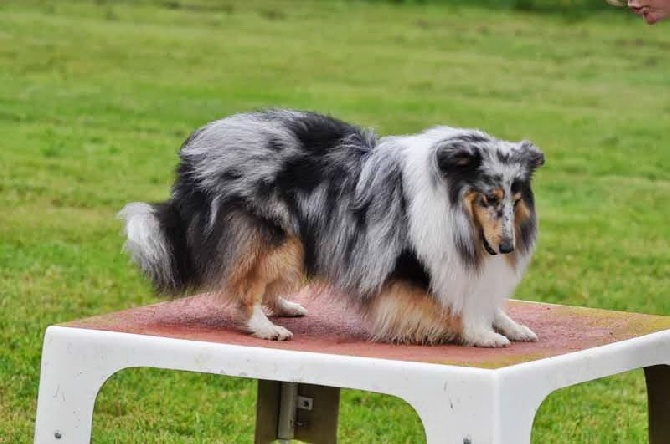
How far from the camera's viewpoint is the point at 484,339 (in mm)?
3396

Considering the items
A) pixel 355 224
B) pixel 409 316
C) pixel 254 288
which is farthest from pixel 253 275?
pixel 409 316

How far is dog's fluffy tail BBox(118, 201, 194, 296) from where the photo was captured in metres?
3.51

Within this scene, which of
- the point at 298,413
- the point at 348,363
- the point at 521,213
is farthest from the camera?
the point at 298,413

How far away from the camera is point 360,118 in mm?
10062

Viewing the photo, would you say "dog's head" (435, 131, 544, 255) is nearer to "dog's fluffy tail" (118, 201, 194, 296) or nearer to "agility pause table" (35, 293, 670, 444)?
"agility pause table" (35, 293, 670, 444)

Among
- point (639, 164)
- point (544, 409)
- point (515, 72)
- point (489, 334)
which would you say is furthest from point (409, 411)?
point (515, 72)

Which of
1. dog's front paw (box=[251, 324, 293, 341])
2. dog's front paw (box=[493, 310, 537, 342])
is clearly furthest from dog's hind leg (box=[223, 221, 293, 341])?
dog's front paw (box=[493, 310, 537, 342])

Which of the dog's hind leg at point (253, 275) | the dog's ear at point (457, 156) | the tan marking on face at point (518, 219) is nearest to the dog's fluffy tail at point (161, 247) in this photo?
the dog's hind leg at point (253, 275)

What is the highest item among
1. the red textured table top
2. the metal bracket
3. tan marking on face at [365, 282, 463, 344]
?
tan marking on face at [365, 282, 463, 344]

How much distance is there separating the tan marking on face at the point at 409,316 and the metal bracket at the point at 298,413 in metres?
0.56

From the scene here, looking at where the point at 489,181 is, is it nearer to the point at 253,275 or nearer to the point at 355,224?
the point at 355,224

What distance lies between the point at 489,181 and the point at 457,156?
3.5 inches

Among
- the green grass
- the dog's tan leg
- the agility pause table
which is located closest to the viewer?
the agility pause table

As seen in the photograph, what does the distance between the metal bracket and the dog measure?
450 mm
